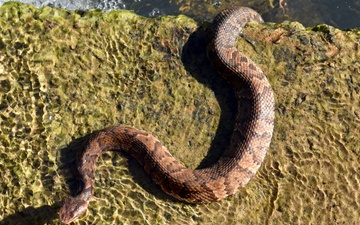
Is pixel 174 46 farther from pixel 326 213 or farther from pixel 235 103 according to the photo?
pixel 326 213

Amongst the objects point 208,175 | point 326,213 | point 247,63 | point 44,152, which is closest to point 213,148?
point 208,175

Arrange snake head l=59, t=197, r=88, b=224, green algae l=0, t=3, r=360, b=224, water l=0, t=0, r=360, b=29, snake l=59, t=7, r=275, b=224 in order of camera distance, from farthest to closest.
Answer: water l=0, t=0, r=360, b=29 → green algae l=0, t=3, r=360, b=224 → snake l=59, t=7, r=275, b=224 → snake head l=59, t=197, r=88, b=224

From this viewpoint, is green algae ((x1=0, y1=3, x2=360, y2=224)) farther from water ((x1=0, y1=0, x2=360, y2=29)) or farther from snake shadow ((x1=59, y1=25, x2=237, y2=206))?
water ((x1=0, y1=0, x2=360, y2=29))

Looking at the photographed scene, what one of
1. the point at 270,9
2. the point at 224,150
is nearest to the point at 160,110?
the point at 224,150

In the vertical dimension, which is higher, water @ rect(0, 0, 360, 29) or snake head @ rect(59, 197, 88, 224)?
water @ rect(0, 0, 360, 29)

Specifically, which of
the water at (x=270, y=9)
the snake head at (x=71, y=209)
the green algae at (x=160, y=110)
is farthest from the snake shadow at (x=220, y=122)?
the water at (x=270, y=9)

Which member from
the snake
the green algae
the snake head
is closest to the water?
the green algae

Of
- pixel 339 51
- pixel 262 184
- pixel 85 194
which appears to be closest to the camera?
pixel 85 194
